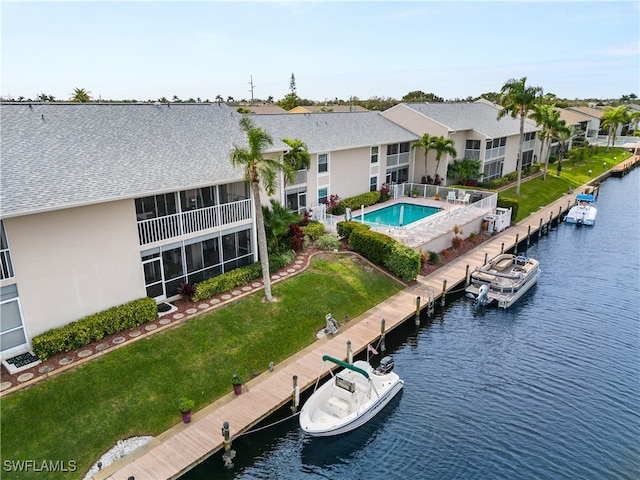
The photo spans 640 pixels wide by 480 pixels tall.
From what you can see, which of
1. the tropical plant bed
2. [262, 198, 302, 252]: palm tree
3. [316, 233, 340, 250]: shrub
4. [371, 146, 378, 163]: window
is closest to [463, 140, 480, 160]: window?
[371, 146, 378, 163]: window

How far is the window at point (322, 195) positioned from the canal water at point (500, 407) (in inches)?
565

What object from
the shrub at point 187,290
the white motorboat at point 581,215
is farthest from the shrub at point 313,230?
the white motorboat at point 581,215

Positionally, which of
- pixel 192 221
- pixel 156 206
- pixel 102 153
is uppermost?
pixel 102 153

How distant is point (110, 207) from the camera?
63.9 feet

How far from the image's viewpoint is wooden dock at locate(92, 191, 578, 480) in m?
14.7

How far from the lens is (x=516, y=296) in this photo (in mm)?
28453

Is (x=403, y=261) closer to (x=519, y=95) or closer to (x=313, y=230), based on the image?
(x=313, y=230)

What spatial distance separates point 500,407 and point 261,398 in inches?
398

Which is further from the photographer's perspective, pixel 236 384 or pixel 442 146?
pixel 442 146

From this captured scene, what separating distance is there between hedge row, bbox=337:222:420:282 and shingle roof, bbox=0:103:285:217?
33.4 feet

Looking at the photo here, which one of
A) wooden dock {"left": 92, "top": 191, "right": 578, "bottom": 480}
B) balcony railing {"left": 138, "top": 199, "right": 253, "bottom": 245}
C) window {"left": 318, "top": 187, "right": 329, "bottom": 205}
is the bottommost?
wooden dock {"left": 92, "top": 191, "right": 578, "bottom": 480}

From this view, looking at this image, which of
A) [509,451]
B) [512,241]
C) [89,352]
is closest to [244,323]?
[89,352]

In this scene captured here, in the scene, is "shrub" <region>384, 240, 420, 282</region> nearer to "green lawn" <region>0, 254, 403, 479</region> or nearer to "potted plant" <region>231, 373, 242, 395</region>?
"green lawn" <region>0, 254, 403, 479</region>

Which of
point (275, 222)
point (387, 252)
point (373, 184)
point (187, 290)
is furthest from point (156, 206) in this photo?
point (373, 184)
